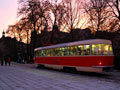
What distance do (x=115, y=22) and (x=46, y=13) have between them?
53.4ft

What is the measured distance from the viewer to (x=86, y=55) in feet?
51.3

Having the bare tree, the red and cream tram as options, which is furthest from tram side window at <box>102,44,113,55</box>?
the bare tree

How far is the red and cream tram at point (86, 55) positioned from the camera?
14.9 meters

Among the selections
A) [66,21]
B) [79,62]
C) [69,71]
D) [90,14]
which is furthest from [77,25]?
[79,62]

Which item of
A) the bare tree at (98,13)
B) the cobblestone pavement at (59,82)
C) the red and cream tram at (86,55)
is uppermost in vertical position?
the bare tree at (98,13)

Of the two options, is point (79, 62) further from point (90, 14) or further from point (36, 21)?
point (36, 21)

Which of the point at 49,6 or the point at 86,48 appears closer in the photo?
the point at 86,48

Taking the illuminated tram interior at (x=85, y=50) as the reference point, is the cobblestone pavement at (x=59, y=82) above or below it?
below

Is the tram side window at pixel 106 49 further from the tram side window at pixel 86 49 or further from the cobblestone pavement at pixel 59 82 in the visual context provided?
the cobblestone pavement at pixel 59 82

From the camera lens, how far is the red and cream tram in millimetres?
14883

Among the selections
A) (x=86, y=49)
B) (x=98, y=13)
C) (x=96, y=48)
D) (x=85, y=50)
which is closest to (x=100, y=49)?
(x=96, y=48)

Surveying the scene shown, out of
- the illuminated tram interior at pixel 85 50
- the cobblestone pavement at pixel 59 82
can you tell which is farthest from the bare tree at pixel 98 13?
the cobblestone pavement at pixel 59 82

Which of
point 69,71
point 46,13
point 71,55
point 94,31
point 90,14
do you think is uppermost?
point 46,13

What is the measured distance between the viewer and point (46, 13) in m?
35.4
